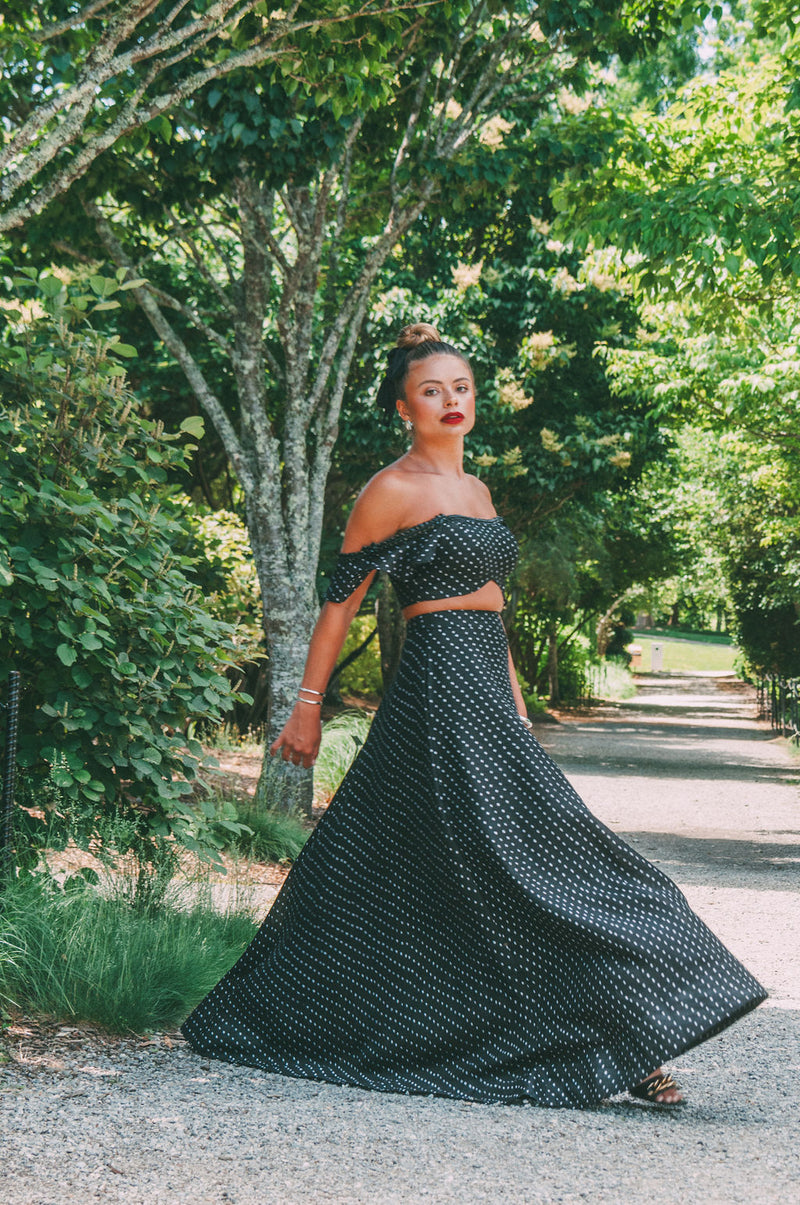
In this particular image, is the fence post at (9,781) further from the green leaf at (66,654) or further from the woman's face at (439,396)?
the woman's face at (439,396)

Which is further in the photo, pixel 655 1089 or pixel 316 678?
pixel 316 678

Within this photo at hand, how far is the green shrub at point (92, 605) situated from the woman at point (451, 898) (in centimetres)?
95

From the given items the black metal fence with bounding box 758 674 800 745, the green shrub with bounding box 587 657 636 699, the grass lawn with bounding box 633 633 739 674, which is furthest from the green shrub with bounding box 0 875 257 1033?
the grass lawn with bounding box 633 633 739 674

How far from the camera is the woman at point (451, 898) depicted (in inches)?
122

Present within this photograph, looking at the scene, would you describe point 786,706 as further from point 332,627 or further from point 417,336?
point 332,627

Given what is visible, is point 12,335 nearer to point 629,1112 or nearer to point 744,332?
point 629,1112

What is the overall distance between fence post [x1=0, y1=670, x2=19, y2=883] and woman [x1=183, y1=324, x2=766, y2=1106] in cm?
96

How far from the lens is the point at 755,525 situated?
70.3ft

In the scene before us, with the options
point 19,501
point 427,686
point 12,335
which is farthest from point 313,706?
point 12,335

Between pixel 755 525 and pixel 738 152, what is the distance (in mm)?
11670

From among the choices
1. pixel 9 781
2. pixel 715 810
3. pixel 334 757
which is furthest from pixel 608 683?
pixel 9 781

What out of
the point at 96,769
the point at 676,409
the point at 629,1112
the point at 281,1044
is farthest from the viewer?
the point at 676,409

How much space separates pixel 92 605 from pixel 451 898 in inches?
71.8

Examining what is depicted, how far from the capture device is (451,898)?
11.0ft
